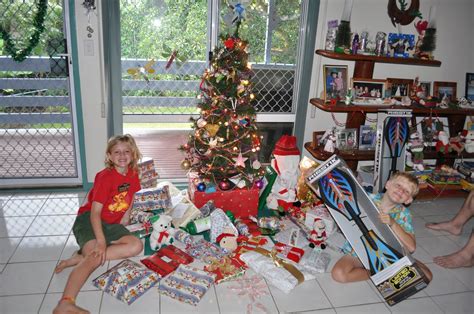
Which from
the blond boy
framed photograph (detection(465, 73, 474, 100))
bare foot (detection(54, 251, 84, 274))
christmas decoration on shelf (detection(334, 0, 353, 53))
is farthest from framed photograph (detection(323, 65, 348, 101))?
bare foot (detection(54, 251, 84, 274))

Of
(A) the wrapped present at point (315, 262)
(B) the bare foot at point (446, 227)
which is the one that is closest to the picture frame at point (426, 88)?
(B) the bare foot at point (446, 227)

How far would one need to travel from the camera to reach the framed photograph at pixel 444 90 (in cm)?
388

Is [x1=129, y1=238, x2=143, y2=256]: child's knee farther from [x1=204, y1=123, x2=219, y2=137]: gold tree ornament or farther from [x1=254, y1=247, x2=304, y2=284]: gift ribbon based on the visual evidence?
[x1=204, y1=123, x2=219, y2=137]: gold tree ornament

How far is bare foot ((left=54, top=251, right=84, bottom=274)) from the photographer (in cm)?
232

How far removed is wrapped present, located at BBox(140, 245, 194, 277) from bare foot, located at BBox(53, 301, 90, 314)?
508 millimetres

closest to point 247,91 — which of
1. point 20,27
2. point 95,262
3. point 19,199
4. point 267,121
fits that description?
point 267,121

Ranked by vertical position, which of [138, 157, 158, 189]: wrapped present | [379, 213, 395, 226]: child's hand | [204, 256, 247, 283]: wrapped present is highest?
[379, 213, 395, 226]: child's hand

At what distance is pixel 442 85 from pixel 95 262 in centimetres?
367

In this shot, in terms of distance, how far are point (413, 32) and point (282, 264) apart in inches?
107

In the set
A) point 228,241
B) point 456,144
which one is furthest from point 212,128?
point 456,144

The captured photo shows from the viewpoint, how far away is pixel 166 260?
249 centimetres

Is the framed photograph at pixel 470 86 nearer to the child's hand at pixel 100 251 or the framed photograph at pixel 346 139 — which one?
the framed photograph at pixel 346 139

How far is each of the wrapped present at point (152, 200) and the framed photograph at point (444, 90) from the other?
292cm

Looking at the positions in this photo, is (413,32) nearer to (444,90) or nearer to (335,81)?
(444,90)
